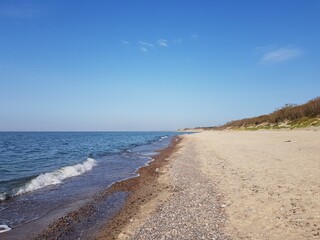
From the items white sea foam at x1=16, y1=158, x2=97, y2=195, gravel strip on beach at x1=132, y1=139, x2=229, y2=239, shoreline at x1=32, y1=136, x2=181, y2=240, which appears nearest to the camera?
gravel strip on beach at x1=132, y1=139, x2=229, y2=239

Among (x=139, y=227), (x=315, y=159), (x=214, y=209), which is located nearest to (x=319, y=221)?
(x=214, y=209)

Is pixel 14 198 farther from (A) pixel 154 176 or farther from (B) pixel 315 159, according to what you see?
(B) pixel 315 159

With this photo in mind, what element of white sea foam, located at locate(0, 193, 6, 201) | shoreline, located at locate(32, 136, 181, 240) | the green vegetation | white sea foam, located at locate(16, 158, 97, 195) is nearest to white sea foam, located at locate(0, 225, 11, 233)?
shoreline, located at locate(32, 136, 181, 240)

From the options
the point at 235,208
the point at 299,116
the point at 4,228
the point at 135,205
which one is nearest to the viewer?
Result: the point at 235,208

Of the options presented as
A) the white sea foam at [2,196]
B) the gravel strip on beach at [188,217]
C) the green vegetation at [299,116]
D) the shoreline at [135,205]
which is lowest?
the white sea foam at [2,196]

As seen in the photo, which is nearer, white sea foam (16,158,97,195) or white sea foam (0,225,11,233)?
white sea foam (0,225,11,233)

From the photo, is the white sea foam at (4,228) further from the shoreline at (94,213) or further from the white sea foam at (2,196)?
the white sea foam at (2,196)

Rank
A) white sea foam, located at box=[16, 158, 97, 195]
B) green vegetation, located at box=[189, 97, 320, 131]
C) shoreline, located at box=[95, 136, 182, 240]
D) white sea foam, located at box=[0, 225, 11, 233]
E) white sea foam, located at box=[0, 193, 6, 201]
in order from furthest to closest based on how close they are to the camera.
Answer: green vegetation, located at box=[189, 97, 320, 131], white sea foam, located at box=[16, 158, 97, 195], white sea foam, located at box=[0, 193, 6, 201], white sea foam, located at box=[0, 225, 11, 233], shoreline, located at box=[95, 136, 182, 240]

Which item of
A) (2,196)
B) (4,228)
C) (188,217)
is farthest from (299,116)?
(4,228)

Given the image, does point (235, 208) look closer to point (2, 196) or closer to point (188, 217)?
point (188, 217)

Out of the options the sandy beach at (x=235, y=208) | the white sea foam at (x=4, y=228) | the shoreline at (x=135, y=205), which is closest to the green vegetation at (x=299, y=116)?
the sandy beach at (x=235, y=208)

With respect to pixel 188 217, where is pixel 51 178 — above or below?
below

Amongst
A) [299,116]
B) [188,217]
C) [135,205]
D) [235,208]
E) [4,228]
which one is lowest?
[4,228]

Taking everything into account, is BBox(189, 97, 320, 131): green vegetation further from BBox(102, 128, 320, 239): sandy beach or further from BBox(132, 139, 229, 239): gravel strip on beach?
BBox(132, 139, 229, 239): gravel strip on beach
